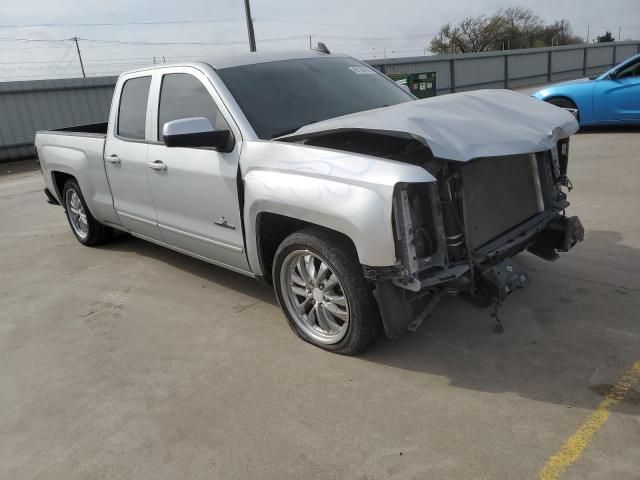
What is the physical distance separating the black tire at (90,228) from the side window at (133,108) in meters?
1.43

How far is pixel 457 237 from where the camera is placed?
3.08 metres

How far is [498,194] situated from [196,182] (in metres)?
2.12

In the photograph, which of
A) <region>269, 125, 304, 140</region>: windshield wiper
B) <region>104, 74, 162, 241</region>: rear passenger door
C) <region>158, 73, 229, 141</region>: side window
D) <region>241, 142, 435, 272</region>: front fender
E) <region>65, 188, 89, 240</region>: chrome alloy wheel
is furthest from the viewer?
<region>65, 188, 89, 240</region>: chrome alloy wheel

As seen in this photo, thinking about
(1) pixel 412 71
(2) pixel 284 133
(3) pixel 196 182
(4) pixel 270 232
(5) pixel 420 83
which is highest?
(2) pixel 284 133

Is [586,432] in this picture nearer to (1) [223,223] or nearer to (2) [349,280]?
(2) [349,280]

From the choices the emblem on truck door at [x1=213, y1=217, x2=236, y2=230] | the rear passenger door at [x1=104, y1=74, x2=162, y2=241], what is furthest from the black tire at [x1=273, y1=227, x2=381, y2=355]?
the rear passenger door at [x1=104, y1=74, x2=162, y2=241]

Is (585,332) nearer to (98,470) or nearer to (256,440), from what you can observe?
(256,440)

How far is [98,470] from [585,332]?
294 cm

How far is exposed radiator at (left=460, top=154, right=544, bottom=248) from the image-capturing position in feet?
10.6

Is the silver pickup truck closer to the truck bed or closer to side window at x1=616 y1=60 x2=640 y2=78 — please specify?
the truck bed

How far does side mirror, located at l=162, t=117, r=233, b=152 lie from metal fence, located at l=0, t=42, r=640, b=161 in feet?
50.2

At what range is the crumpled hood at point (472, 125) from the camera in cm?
292

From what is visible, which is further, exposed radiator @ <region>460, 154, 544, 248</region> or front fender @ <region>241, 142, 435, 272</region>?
exposed radiator @ <region>460, 154, 544, 248</region>

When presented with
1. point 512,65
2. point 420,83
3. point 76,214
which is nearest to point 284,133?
point 76,214
